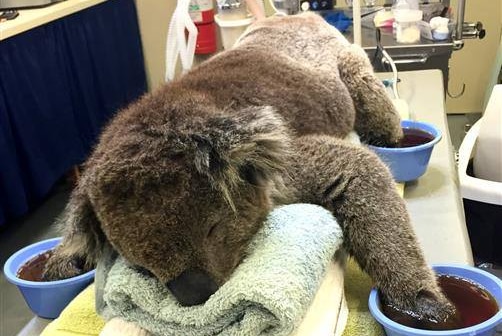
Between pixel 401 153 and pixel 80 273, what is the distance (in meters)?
0.67

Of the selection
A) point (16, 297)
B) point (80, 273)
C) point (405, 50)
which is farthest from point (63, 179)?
point (80, 273)

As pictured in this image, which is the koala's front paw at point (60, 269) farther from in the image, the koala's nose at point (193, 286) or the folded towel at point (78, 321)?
the koala's nose at point (193, 286)

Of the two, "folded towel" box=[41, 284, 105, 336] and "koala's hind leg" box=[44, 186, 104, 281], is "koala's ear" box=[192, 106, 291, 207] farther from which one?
"folded towel" box=[41, 284, 105, 336]

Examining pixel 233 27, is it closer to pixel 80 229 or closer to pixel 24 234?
pixel 24 234

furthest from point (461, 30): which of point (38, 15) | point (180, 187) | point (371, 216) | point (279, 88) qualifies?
point (38, 15)

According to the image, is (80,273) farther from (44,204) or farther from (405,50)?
(44,204)

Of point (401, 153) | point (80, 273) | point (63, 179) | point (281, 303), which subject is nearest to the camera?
point (281, 303)

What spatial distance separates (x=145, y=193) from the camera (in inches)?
25.9

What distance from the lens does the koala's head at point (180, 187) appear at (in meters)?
0.66

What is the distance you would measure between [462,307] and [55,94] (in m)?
2.24

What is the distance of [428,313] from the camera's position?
0.76 m

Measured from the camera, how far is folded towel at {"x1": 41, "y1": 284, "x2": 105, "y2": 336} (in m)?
0.89

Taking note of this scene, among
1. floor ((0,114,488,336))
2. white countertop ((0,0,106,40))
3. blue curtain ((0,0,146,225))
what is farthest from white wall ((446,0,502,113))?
white countertop ((0,0,106,40))

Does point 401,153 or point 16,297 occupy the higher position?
point 401,153
